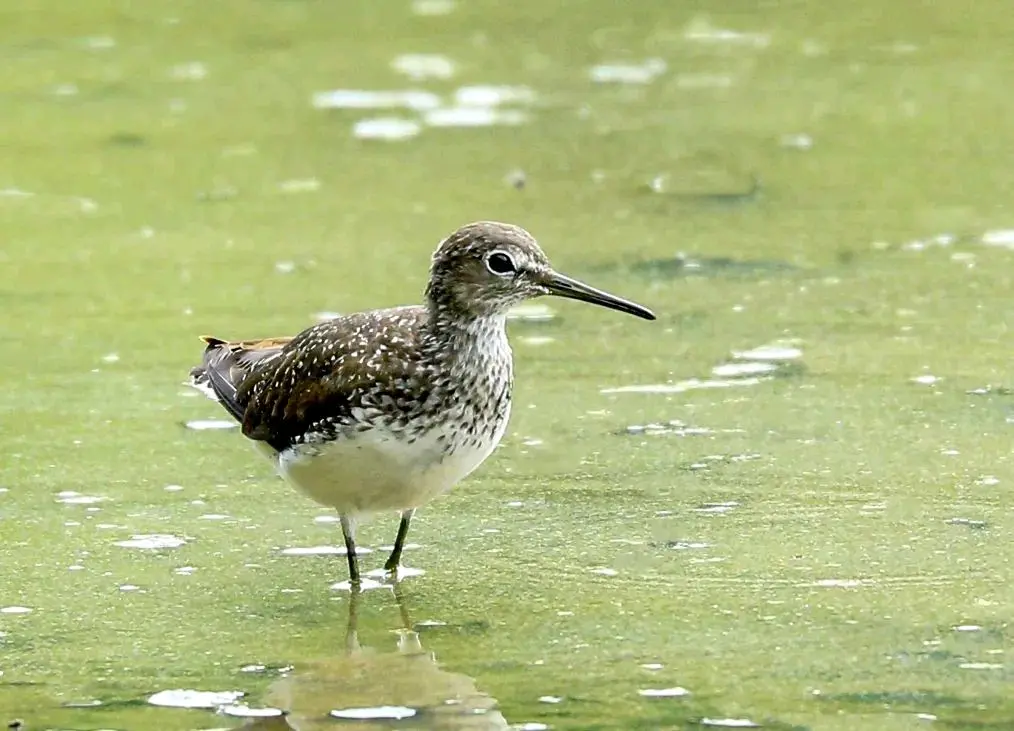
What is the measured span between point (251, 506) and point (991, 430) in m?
2.56

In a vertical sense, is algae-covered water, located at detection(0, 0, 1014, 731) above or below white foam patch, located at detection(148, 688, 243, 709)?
above

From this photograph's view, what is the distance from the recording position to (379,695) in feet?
17.1

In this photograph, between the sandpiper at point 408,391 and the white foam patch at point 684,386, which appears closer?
the sandpiper at point 408,391

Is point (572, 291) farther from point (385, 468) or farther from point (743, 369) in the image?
point (743, 369)

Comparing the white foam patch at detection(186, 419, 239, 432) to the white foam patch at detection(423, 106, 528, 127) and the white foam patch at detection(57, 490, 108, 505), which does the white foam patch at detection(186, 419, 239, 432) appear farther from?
the white foam patch at detection(423, 106, 528, 127)

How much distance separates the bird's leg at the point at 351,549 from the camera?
6082mm

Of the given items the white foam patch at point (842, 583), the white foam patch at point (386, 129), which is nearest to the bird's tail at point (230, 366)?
the white foam patch at point (842, 583)

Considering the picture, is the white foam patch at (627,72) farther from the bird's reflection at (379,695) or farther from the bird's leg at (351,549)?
the bird's reflection at (379,695)

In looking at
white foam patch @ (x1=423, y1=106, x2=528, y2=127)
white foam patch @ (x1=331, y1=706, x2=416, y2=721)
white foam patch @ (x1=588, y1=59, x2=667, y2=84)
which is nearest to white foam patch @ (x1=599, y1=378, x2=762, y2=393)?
white foam patch @ (x1=331, y1=706, x2=416, y2=721)

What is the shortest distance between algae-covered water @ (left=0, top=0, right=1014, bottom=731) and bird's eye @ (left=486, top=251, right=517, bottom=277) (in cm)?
84

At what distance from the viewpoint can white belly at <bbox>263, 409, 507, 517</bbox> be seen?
5898mm

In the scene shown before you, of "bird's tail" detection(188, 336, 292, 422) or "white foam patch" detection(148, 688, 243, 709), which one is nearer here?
"white foam patch" detection(148, 688, 243, 709)

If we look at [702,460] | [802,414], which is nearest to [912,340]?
[802,414]

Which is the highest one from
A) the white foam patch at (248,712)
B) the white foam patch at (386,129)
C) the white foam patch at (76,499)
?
the white foam patch at (386,129)
